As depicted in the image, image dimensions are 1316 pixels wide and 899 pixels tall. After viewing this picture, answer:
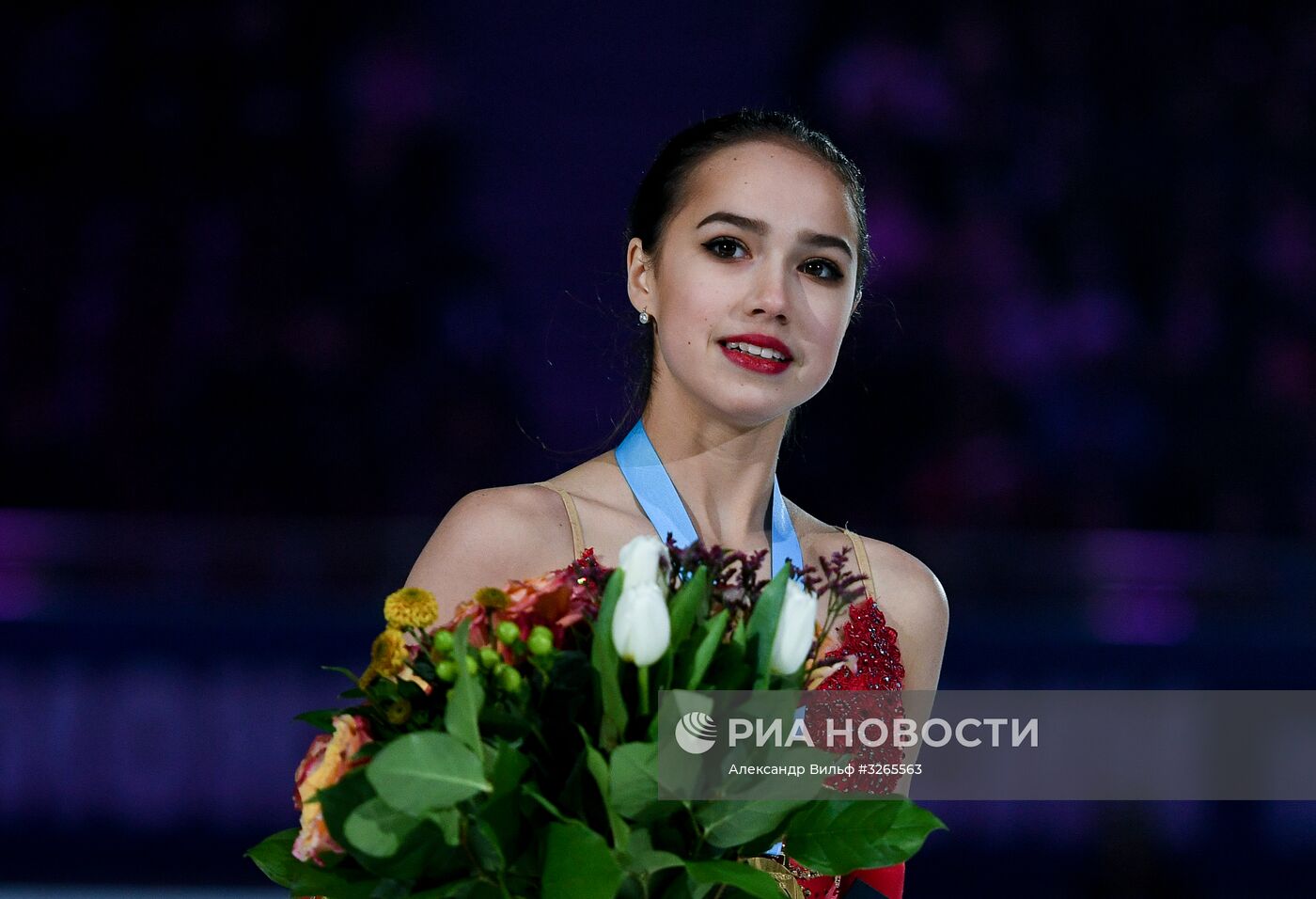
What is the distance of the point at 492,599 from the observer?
1126 millimetres

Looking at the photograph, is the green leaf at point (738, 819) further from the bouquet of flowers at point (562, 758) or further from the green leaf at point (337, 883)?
the green leaf at point (337, 883)

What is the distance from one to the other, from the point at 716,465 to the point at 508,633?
0.86 meters

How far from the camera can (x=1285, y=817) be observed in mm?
3557

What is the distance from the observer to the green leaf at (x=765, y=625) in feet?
3.55

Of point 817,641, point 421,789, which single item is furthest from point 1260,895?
point 421,789

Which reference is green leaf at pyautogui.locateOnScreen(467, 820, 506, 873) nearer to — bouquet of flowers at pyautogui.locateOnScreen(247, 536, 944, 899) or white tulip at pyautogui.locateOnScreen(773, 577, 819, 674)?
bouquet of flowers at pyautogui.locateOnScreen(247, 536, 944, 899)

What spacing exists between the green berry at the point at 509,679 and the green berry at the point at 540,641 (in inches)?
0.8

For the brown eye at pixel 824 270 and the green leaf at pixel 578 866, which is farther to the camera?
the brown eye at pixel 824 270

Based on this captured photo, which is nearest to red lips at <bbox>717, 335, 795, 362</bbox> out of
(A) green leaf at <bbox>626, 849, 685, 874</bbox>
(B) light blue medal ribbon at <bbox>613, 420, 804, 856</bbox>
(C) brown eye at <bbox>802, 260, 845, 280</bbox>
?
(C) brown eye at <bbox>802, 260, 845, 280</bbox>

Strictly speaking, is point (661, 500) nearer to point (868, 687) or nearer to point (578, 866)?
point (868, 687)

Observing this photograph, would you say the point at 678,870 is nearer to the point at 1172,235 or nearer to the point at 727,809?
the point at 727,809

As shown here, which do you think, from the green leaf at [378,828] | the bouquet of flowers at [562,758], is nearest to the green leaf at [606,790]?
the bouquet of flowers at [562,758]

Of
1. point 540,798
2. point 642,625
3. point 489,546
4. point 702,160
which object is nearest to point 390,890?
point 540,798

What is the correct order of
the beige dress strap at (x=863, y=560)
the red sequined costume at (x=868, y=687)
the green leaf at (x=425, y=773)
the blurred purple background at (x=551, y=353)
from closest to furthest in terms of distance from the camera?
the green leaf at (x=425, y=773) < the red sequined costume at (x=868, y=687) < the beige dress strap at (x=863, y=560) < the blurred purple background at (x=551, y=353)
